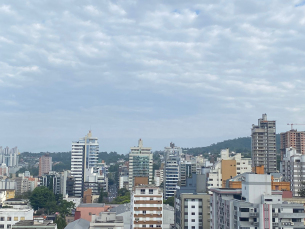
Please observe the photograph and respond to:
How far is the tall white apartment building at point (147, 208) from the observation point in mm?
47688

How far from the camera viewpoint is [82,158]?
4843 inches

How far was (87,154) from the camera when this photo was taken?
127 meters

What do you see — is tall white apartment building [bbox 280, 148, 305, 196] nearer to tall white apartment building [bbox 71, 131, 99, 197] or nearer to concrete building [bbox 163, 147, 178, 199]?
concrete building [bbox 163, 147, 178, 199]

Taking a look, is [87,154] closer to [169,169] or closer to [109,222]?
[169,169]

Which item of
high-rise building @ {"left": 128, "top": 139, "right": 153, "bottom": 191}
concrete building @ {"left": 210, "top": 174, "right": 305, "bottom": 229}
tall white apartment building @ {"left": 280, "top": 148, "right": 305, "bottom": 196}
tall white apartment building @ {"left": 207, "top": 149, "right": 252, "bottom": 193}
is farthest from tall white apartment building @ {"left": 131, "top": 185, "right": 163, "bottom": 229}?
high-rise building @ {"left": 128, "top": 139, "right": 153, "bottom": 191}

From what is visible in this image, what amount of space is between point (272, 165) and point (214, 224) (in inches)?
2144

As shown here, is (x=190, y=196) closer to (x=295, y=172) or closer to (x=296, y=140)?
(x=295, y=172)

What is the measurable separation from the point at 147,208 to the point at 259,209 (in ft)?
48.4

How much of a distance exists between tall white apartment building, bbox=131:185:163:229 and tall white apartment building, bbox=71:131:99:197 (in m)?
Answer: 69.1

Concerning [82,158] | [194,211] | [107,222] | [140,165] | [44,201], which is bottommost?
[44,201]

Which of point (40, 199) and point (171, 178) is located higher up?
point (171, 178)

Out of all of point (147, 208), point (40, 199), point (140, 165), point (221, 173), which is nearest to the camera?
point (147, 208)

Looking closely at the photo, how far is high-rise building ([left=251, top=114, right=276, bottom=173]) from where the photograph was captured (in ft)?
313

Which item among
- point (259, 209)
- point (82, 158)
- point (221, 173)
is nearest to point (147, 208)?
point (259, 209)
